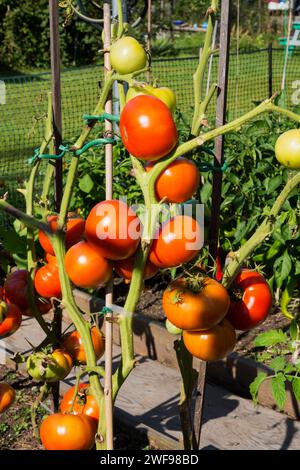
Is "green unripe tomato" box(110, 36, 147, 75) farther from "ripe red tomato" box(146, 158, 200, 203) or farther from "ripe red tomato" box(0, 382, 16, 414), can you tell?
"ripe red tomato" box(0, 382, 16, 414)

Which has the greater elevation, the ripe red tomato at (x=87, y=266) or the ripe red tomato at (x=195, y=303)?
the ripe red tomato at (x=87, y=266)

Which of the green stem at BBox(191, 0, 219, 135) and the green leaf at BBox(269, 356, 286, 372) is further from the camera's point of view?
the green leaf at BBox(269, 356, 286, 372)

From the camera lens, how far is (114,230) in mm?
1150

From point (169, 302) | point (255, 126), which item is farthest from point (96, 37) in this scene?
point (169, 302)

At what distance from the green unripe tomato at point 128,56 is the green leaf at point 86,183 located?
7.53 ft

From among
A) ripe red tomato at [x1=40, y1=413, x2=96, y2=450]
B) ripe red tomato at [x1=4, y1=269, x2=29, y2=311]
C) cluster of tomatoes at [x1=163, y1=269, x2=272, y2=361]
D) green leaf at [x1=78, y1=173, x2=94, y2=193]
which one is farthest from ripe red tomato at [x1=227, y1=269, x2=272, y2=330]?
green leaf at [x1=78, y1=173, x2=94, y2=193]

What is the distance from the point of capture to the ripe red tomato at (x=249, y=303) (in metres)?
1.35

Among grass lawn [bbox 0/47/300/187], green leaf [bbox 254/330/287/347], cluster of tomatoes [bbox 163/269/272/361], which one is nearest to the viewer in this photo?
cluster of tomatoes [bbox 163/269/272/361]

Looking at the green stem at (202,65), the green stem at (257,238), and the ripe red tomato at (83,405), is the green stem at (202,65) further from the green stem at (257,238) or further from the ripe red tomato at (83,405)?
the ripe red tomato at (83,405)

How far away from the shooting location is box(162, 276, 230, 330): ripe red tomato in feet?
3.92

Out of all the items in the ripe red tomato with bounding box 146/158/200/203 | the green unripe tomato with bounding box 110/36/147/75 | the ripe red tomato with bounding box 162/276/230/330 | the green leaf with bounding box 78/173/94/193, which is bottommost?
the green leaf with bounding box 78/173/94/193

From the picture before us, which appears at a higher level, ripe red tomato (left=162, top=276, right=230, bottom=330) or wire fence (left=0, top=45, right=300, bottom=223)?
ripe red tomato (left=162, top=276, right=230, bottom=330)

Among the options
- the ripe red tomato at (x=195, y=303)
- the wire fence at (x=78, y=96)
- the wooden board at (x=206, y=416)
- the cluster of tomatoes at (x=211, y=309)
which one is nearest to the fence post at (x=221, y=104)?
the cluster of tomatoes at (x=211, y=309)

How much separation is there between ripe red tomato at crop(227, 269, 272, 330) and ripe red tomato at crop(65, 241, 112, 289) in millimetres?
295
